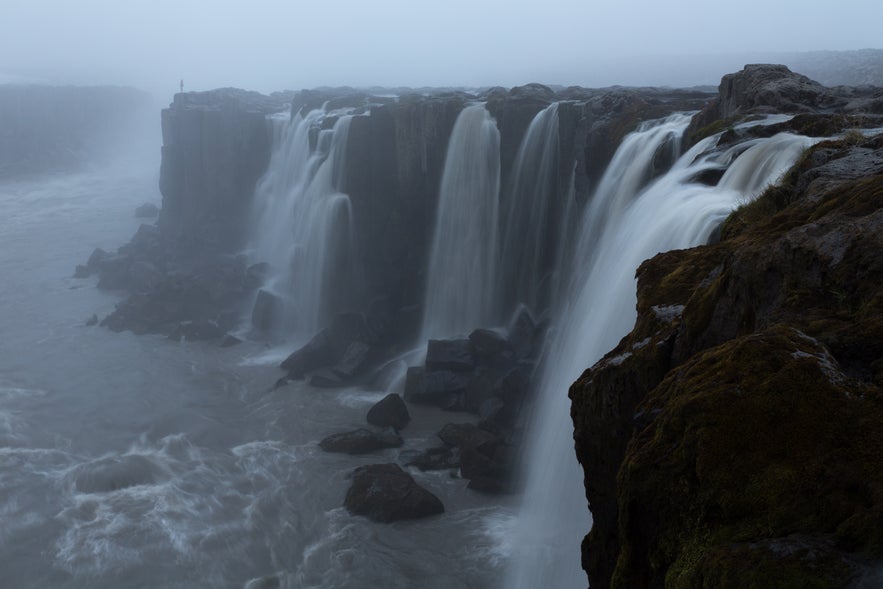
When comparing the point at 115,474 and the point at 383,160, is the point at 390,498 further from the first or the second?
the point at 383,160

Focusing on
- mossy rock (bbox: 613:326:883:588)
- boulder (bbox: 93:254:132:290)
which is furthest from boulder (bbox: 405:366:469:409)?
boulder (bbox: 93:254:132:290)

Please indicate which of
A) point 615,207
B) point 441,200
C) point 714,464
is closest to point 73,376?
point 441,200

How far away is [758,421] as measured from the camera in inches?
199

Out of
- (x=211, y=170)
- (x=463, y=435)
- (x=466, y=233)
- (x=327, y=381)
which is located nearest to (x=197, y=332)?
(x=327, y=381)

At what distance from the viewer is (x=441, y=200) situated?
34469mm

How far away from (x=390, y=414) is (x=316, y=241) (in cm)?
1598

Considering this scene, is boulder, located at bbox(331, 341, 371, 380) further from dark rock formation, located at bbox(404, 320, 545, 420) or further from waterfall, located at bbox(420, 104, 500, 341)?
dark rock formation, located at bbox(404, 320, 545, 420)

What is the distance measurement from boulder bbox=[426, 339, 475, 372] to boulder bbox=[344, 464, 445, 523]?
7535mm

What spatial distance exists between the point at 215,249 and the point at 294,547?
36220 millimetres

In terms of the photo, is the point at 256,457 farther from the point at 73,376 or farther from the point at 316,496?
the point at 73,376

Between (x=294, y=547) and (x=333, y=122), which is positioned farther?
(x=333, y=122)

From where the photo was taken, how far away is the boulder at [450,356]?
28.7 m

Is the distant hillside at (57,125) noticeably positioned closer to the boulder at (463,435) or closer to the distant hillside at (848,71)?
the boulder at (463,435)

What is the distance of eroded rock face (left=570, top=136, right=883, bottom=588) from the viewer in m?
4.51
